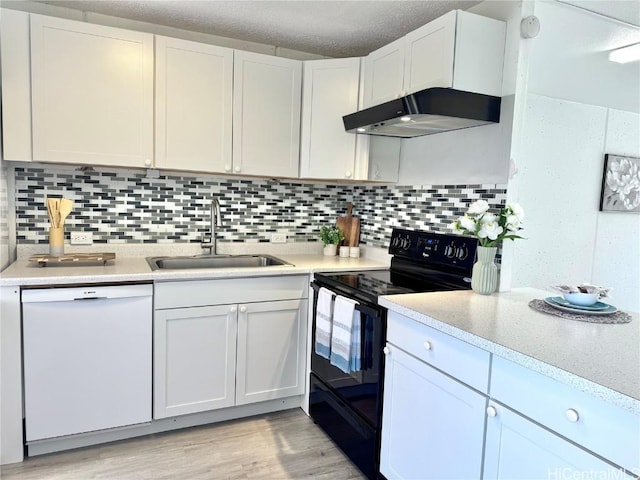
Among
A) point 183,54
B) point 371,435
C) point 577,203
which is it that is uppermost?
point 183,54

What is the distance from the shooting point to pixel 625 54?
2266 mm

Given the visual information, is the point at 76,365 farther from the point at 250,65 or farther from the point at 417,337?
the point at 250,65

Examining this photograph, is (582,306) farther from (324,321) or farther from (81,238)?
(81,238)

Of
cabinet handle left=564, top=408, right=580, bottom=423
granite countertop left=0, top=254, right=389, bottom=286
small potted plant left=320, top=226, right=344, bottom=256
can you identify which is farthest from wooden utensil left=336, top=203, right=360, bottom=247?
cabinet handle left=564, top=408, right=580, bottom=423

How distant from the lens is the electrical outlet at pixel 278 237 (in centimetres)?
319

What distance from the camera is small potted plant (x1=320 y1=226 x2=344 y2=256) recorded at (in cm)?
317

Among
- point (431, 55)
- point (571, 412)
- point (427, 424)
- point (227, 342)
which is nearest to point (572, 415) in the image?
point (571, 412)

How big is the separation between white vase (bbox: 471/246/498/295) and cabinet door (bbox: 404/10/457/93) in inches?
31.7

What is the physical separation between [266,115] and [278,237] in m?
0.89

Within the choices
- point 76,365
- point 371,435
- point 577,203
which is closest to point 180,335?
point 76,365

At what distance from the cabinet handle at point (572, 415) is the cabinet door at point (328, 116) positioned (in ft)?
6.54

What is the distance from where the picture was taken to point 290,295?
2619mm

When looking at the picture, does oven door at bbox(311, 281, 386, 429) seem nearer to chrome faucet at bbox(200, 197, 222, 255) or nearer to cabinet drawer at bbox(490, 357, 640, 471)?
cabinet drawer at bbox(490, 357, 640, 471)

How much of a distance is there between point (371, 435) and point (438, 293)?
727mm
